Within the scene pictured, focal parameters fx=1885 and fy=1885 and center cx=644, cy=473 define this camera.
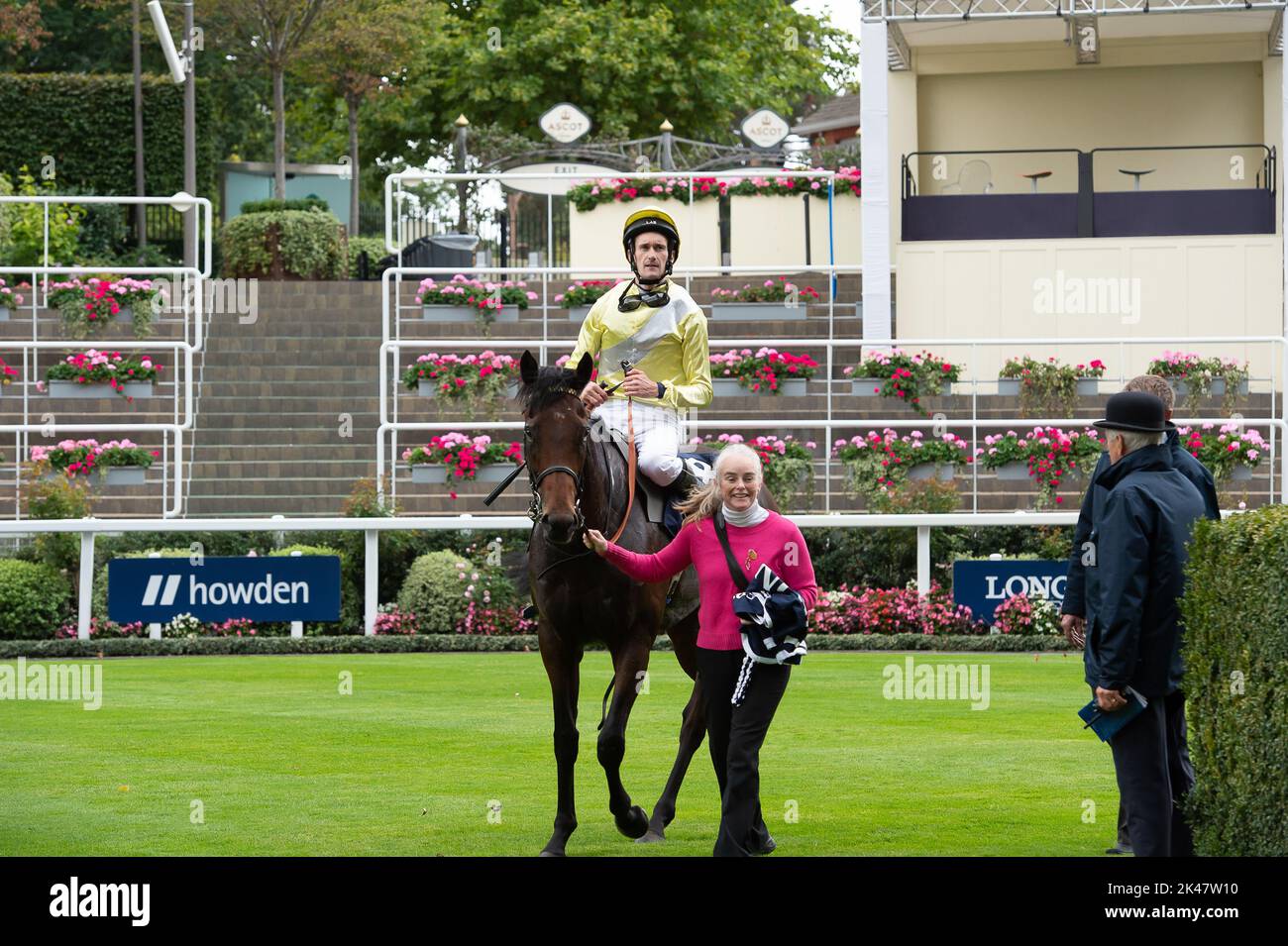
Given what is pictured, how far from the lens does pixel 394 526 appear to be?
56.0ft

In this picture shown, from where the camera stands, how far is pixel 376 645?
16.4 m

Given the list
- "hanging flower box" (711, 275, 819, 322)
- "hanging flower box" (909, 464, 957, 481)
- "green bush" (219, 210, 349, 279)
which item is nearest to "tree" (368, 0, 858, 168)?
"green bush" (219, 210, 349, 279)

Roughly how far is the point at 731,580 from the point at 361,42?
1255 inches

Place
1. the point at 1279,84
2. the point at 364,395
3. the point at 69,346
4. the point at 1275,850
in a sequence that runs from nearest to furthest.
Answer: the point at 1275,850 → the point at 69,346 → the point at 364,395 → the point at 1279,84

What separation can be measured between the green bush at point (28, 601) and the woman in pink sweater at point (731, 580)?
10.8m

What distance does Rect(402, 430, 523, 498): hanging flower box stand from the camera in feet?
62.9

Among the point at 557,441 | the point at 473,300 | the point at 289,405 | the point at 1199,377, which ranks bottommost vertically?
the point at 557,441

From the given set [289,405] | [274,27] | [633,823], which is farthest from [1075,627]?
[274,27]

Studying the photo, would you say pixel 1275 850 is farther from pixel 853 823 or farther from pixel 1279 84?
pixel 1279 84

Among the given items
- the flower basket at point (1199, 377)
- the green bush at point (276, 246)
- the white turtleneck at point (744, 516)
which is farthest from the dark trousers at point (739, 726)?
the green bush at point (276, 246)

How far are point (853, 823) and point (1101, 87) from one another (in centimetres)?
2119

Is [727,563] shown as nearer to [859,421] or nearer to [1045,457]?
[1045,457]

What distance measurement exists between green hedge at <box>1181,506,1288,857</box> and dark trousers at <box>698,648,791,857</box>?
148 cm
